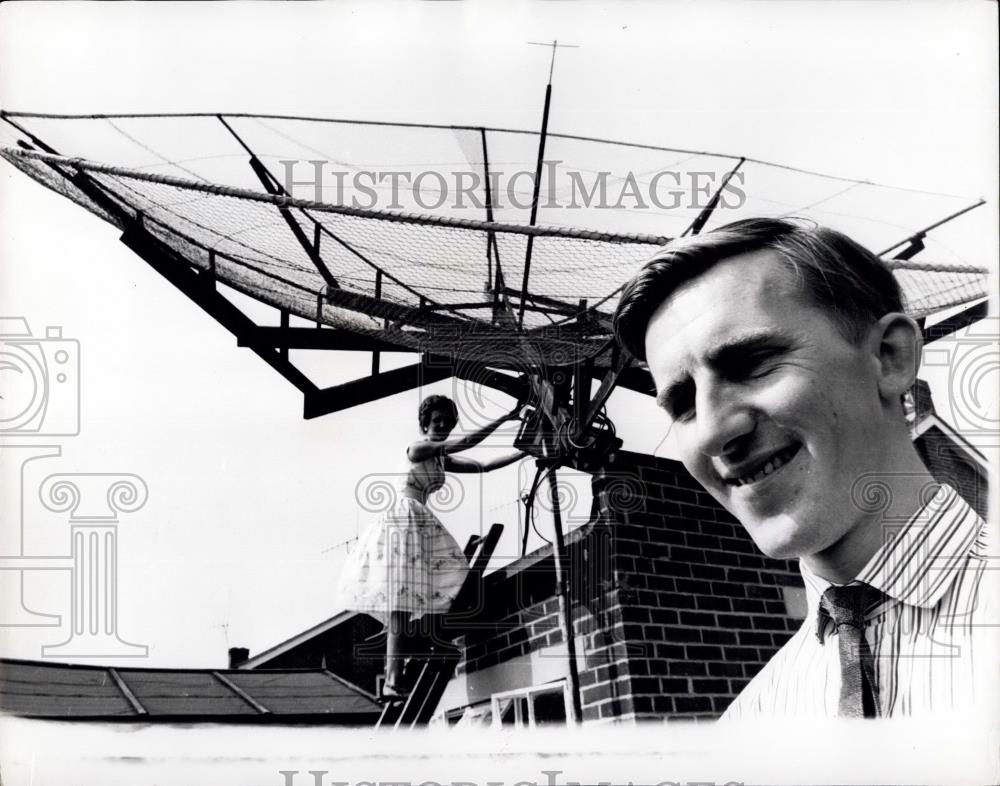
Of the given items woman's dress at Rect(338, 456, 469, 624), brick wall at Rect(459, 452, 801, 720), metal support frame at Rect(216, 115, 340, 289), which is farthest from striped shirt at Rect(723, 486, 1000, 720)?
metal support frame at Rect(216, 115, 340, 289)

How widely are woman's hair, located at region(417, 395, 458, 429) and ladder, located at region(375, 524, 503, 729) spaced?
0.41 metres

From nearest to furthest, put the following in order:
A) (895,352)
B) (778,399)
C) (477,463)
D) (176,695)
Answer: (778,399), (895,352), (176,695), (477,463)

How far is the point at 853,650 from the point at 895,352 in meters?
0.89

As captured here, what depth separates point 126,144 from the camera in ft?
9.80

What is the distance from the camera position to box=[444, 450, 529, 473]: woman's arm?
9.74 feet

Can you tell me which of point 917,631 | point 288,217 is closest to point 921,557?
point 917,631

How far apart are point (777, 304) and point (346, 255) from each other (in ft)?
4.38

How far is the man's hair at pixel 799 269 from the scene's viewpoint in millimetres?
2648

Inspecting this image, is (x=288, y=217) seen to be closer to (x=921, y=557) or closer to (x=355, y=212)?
(x=355, y=212)

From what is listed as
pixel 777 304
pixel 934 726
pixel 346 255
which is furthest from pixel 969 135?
pixel 346 255

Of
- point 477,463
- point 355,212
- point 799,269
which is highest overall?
point 355,212

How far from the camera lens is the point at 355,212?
2.76 m

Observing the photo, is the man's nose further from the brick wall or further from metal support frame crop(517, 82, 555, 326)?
metal support frame crop(517, 82, 555, 326)

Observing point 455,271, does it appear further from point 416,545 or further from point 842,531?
point 842,531
